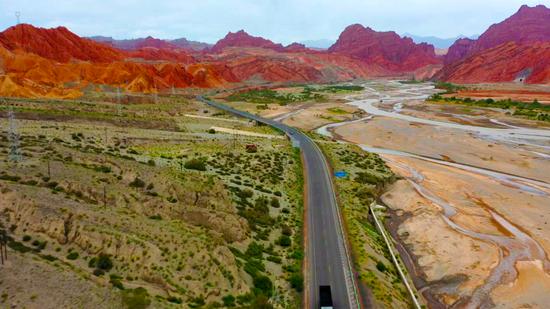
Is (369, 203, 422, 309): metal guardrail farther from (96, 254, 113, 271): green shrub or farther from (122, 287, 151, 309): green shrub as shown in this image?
(96, 254, 113, 271): green shrub

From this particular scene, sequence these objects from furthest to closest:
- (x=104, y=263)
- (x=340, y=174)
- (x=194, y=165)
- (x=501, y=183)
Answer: (x=501, y=183)
(x=340, y=174)
(x=194, y=165)
(x=104, y=263)

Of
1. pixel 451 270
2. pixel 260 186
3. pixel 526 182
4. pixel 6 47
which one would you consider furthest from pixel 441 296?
pixel 6 47

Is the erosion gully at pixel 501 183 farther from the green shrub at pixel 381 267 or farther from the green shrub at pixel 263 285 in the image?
the green shrub at pixel 263 285

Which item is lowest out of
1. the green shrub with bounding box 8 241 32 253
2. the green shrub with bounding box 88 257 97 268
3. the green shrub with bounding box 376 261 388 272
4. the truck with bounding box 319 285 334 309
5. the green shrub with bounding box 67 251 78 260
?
the green shrub with bounding box 376 261 388 272

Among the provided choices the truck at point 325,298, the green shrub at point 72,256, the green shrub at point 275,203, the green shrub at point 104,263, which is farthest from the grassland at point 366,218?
the green shrub at point 72,256

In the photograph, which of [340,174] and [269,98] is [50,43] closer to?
[269,98]

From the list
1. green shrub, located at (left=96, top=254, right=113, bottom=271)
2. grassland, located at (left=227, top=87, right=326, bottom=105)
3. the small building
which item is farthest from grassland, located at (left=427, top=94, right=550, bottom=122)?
green shrub, located at (left=96, top=254, right=113, bottom=271)

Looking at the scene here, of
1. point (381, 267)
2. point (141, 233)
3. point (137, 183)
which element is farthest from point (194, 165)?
point (381, 267)

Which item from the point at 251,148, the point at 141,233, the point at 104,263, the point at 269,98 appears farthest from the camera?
the point at 269,98
